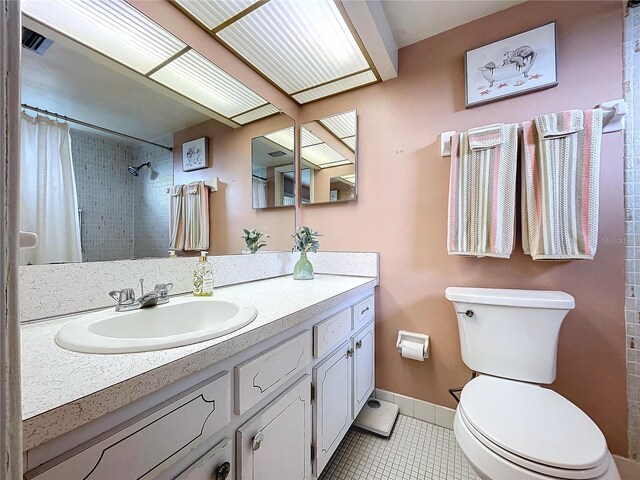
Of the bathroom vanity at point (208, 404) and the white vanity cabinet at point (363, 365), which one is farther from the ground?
the bathroom vanity at point (208, 404)

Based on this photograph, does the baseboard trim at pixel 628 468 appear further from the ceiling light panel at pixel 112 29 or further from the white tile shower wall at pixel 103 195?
the ceiling light panel at pixel 112 29

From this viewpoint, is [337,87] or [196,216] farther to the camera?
[337,87]

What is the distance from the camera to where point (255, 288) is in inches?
51.0

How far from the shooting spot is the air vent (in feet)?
2.51

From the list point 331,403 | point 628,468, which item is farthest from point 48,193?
point 628,468

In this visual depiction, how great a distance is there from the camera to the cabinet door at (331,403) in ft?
3.28

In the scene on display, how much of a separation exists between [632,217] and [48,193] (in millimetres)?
2202

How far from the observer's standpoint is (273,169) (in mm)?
1762

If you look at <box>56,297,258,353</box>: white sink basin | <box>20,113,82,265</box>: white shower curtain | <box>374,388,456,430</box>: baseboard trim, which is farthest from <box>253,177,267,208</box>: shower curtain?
<box>374,388,456,430</box>: baseboard trim

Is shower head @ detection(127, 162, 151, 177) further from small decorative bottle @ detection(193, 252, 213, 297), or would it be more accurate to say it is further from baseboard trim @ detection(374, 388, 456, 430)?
baseboard trim @ detection(374, 388, 456, 430)

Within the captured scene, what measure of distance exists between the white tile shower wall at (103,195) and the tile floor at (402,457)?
1.32m

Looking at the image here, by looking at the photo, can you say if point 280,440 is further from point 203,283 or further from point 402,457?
point 402,457

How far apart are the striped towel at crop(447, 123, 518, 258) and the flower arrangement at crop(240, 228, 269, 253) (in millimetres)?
1070

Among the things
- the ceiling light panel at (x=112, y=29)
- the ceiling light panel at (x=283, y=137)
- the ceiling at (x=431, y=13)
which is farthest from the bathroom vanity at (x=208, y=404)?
the ceiling at (x=431, y=13)
